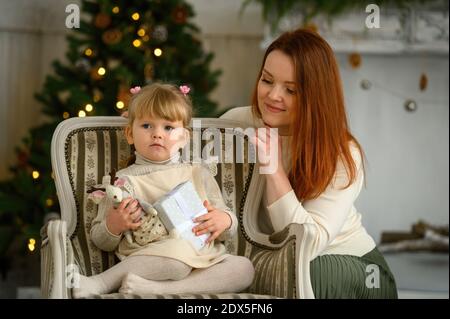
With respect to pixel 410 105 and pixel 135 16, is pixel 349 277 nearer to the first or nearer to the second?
pixel 135 16

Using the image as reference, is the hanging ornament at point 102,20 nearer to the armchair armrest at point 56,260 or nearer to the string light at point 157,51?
the string light at point 157,51

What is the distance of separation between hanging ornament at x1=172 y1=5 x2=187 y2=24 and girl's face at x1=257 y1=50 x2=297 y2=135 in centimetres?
134

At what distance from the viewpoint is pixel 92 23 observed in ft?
11.7

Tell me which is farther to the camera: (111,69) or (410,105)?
(410,105)

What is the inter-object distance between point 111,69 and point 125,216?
165cm

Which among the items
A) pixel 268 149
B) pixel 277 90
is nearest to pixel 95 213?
pixel 268 149

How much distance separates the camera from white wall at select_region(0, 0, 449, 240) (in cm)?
424

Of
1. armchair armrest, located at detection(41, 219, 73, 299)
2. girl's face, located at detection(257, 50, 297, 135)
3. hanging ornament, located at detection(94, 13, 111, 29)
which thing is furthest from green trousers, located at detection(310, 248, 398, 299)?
hanging ornament, located at detection(94, 13, 111, 29)

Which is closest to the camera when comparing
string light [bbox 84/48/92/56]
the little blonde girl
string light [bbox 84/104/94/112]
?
the little blonde girl

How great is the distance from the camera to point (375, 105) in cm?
425

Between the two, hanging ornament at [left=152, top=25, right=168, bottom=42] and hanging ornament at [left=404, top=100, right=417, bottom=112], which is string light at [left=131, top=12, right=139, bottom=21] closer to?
hanging ornament at [left=152, top=25, right=168, bottom=42]

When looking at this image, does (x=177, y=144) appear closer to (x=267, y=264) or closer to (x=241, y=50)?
(x=267, y=264)

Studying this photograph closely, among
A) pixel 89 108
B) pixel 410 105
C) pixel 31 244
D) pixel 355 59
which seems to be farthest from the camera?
pixel 410 105

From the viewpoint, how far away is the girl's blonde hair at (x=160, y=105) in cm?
213
